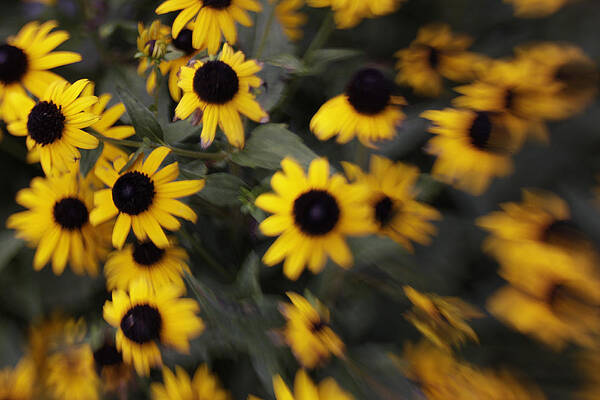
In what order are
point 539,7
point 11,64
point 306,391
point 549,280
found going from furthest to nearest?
point 539,7
point 11,64
point 549,280
point 306,391

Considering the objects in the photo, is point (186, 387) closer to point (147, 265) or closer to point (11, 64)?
point (147, 265)

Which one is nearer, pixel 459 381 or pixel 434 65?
pixel 459 381

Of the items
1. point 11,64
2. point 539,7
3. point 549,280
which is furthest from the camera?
point 539,7

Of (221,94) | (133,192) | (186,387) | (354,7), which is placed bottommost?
(186,387)

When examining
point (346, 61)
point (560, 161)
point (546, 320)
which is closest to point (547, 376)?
point (546, 320)

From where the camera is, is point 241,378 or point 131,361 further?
point 241,378

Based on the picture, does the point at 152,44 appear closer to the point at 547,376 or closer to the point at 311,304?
the point at 311,304

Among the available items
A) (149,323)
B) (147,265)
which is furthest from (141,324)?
(147,265)
